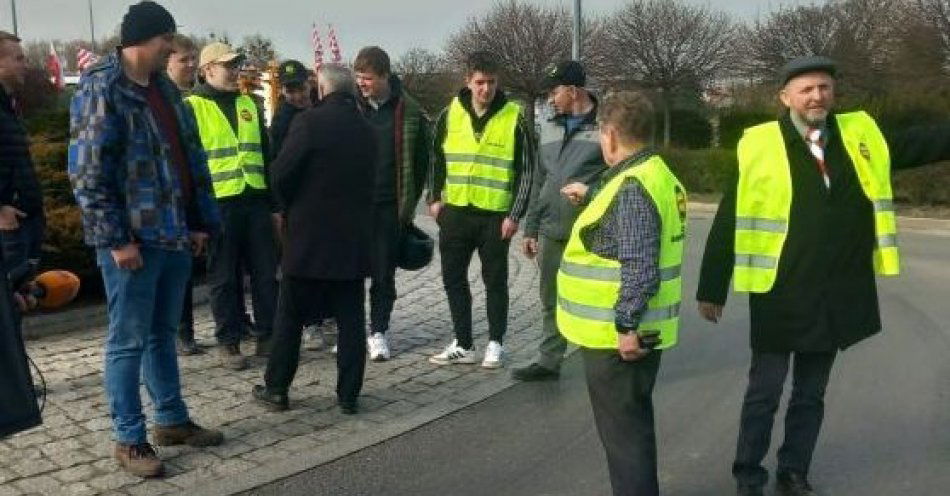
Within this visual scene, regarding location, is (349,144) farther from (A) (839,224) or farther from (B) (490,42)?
(B) (490,42)

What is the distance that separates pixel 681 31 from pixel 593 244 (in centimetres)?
3152

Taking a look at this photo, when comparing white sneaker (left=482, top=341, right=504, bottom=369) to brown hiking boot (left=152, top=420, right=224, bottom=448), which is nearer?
brown hiking boot (left=152, top=420, right=224, bottom=448)

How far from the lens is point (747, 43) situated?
34.0 m

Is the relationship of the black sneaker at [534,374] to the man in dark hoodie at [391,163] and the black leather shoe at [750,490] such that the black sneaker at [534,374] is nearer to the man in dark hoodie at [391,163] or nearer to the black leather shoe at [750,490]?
the man in dark hoodie at [391,163]

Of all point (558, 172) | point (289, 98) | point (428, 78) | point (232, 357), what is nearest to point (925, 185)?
point (558, 172)

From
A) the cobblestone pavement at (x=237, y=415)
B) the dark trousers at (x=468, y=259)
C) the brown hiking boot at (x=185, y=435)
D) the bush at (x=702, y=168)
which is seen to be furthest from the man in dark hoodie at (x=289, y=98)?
the bush at (x=702, y=168)

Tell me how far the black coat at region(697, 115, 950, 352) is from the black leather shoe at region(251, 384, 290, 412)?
8.47 feet

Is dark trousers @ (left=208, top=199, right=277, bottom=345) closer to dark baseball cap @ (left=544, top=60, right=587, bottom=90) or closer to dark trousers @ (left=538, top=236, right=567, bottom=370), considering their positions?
dark trousers @ (left=538, top=236, right=567, bottom=370)

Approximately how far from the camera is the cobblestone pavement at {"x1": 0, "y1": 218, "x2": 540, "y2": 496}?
4.61 metres

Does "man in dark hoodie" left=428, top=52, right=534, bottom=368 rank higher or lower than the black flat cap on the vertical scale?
lower

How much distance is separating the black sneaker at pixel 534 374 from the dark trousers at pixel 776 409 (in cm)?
215

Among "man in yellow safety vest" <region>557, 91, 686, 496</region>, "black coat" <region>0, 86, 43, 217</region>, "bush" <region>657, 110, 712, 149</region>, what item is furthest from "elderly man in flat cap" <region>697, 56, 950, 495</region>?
"bush" <region>657, 110, 712, 149</region>

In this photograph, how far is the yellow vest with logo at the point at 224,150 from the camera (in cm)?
655

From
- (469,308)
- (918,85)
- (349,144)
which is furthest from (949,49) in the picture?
(349,144)
